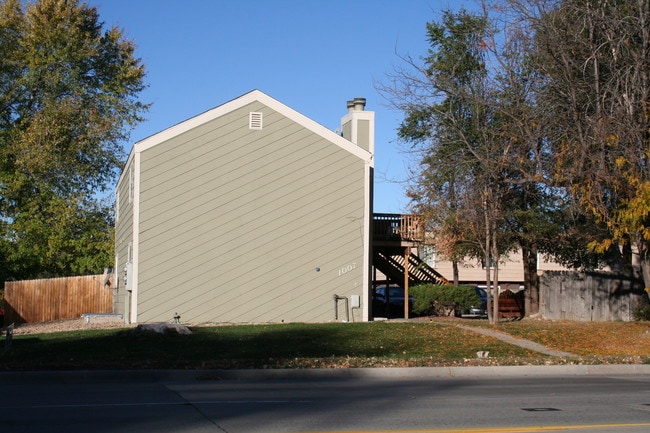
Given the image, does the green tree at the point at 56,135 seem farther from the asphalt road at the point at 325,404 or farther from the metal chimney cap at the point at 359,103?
the asphalt road at the point at 325,404

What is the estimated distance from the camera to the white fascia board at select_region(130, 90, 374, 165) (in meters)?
26.1

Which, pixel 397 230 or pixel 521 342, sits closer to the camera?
pixel 521 342

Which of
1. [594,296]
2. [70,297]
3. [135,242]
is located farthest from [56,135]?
[594,296]

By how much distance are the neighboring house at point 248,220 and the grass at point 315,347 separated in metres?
3.32

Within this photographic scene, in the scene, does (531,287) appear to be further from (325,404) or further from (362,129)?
(325,404)

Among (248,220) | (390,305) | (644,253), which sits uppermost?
(248,220)

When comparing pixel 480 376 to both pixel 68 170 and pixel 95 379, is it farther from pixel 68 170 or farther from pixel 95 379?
pixel 68 170

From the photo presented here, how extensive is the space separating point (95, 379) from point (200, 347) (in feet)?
13.4

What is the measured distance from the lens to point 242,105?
1065 inches

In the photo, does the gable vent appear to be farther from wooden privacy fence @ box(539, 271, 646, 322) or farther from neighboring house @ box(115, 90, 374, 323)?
wooden privacy fence @ box(539, 271, 646, 322)

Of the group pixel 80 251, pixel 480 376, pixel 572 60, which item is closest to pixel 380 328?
pixel 480 376

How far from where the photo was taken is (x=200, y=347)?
18.3 m

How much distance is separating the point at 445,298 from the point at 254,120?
997 centimetres

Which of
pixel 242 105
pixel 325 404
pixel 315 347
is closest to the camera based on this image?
pixel 325 404
